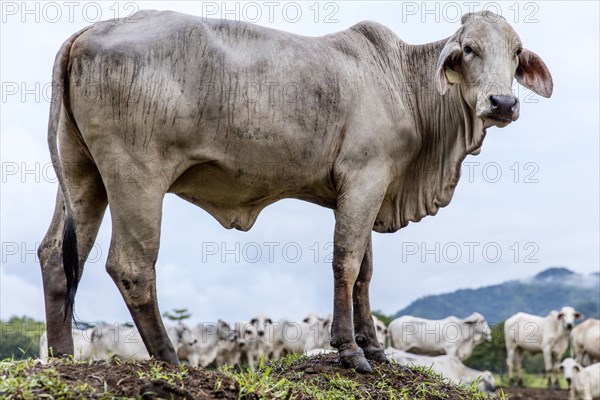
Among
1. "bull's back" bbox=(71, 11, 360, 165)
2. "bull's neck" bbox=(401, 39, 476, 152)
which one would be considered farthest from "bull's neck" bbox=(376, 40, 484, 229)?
"bull's back" bbox=(71, 11, 360, 165)

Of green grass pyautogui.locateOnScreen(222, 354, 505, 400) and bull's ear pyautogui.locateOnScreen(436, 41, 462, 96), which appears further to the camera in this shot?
bull's ear pyautogui.locateOnScreen(436, 41, 462, 96)

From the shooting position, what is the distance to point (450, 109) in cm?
805

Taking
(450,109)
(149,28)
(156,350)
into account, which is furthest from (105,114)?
(450,109)

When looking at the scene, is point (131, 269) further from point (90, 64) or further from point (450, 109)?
point (450, 109)

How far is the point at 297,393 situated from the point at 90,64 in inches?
115

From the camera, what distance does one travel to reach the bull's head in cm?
716

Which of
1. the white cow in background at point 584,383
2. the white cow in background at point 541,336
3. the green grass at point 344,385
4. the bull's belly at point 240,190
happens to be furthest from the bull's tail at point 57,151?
the white cow in background at point 541,336

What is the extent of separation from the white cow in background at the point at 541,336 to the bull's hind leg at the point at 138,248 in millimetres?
18696

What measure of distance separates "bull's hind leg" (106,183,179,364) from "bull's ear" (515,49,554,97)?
378cm

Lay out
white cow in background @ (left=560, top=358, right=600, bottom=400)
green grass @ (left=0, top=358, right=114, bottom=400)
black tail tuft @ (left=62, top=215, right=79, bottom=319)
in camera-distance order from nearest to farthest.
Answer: green grass @ (left=0, top=358, right=114, bottom=400)
black tail tuft @ (left=62, top=215, right=79, bottom=319)
white cow in background @ (left=560, top=358, right=600, bottom=400)

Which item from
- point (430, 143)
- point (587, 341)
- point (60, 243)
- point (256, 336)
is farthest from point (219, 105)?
point (587, 341)

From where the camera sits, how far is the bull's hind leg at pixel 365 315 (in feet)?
26.2

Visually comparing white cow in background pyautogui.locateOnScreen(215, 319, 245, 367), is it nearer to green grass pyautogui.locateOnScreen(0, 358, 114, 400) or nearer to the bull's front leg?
the bull's front leg

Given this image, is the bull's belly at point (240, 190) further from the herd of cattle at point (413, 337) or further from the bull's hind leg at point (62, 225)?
the herd of cattle at point (413, 337)
